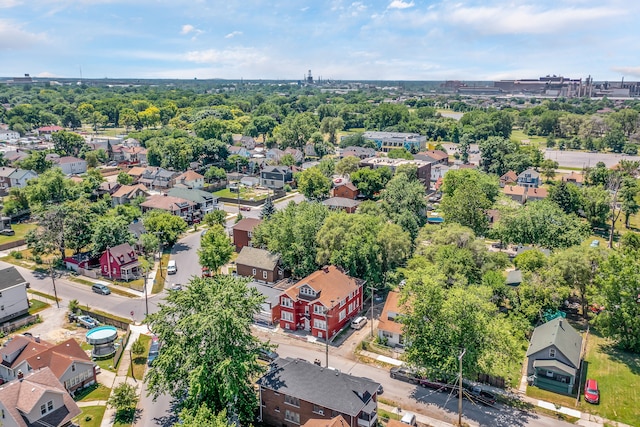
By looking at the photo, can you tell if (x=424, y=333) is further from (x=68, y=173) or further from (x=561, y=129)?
(x=561, y=129)

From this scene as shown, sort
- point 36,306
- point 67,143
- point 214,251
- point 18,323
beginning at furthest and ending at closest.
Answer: point 67,143 < point 214,251 < point 36,306 < point 18,323

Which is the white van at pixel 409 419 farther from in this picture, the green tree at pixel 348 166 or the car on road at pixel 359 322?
the green tree at pixel 348 166

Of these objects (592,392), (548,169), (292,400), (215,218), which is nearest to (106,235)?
(215,218)

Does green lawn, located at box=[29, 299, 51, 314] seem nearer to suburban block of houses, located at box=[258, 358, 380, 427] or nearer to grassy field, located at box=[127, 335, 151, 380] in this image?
grassy field, located at box=[127, 335, 151, 380]

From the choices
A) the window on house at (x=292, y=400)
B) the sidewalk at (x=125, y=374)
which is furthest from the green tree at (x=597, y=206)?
the sidewalk at (x=125, y=374)

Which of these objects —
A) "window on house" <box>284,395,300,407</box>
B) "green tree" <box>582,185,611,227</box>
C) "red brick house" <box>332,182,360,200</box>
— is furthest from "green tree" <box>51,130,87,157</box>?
"green tree" <box>582,185,611,227</box>

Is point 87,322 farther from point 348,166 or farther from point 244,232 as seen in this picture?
point 348,166
